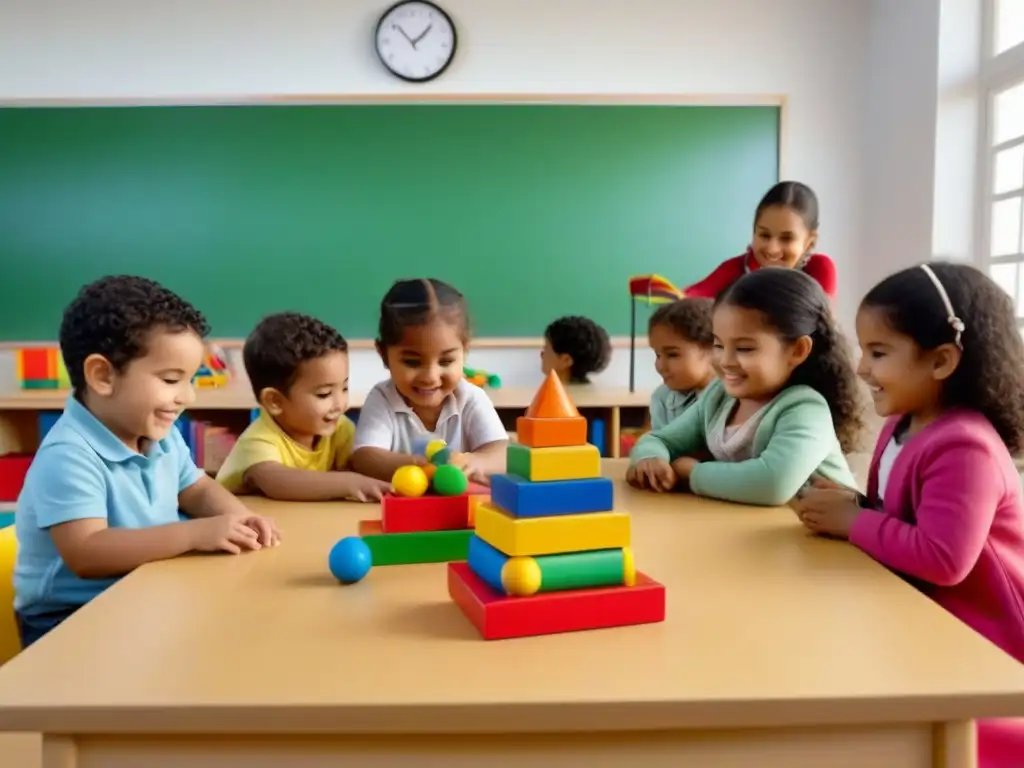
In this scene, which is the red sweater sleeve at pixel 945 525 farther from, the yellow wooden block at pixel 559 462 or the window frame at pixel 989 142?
the window frame at pixel 989 142

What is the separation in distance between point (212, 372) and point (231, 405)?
614 mm

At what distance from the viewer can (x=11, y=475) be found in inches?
129

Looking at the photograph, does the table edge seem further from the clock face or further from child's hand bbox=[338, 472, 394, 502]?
the clock face

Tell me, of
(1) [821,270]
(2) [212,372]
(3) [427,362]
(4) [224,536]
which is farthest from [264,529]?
(2) [212,372]

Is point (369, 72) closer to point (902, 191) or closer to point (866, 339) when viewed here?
point (902, 191)

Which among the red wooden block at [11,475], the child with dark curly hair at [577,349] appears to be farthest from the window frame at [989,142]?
the red wooden block at [11,475]

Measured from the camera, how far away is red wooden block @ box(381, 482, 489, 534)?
39.4 inches

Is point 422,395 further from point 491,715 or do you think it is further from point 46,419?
point 46,419

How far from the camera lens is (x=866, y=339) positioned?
47.9 inches

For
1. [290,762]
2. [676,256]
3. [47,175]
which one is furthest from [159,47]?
[290,762]

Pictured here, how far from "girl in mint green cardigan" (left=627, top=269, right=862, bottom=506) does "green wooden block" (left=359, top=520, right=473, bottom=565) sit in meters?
0.53

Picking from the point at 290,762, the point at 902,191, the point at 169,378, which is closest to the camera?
the point at 290,762

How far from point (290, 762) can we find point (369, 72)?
3614 millimetres

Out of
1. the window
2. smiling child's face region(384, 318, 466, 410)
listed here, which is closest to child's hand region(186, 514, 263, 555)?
smiling child's face region(384, 318, 466, 410)
